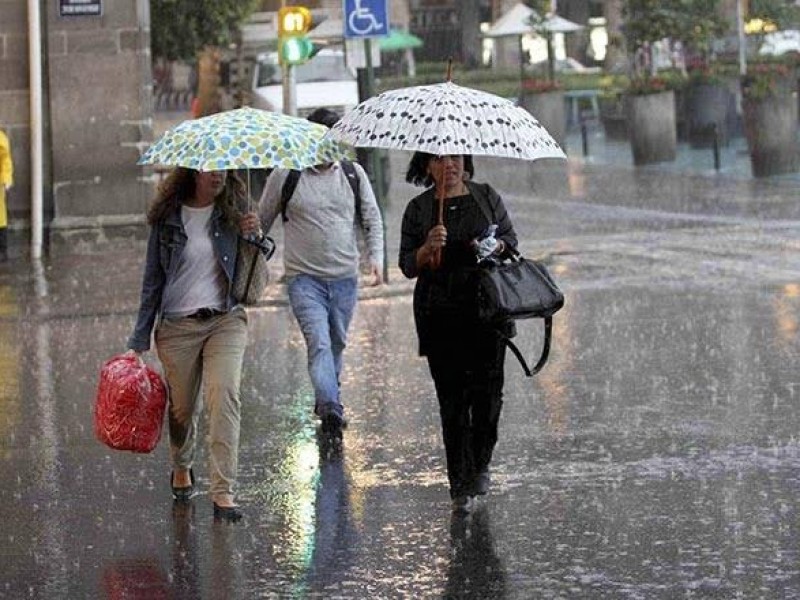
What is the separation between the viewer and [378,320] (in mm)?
15922

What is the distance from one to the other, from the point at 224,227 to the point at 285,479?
1443mm

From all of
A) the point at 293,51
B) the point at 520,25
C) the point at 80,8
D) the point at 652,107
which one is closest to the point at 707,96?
the point at 652,107

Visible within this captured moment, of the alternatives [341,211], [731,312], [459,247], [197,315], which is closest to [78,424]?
[341,211]

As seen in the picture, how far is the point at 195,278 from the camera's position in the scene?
29.0ft

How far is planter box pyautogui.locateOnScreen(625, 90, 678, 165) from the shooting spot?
1337 inches

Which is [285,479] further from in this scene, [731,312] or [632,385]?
[731,312]

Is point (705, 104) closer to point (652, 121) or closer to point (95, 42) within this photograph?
point (652, 121)

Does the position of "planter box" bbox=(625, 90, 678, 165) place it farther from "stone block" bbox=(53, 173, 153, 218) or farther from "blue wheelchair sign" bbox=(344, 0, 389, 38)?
"blue wheelchair sign" bbox=(344, 0, 389, 38)

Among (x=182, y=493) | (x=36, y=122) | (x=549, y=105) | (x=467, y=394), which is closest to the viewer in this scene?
(x=467, y=394)

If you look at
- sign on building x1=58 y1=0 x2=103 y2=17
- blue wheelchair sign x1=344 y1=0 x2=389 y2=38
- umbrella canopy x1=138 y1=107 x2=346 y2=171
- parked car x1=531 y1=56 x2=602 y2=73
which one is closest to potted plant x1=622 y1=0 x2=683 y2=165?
sign on building x1=58 y1=0 x2=103 y2=17

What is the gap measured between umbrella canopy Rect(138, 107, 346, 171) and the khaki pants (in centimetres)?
72

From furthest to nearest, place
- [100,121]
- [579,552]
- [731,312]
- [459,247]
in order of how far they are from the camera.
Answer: [100,121] → [731,312] → [459,247] → [579,552]

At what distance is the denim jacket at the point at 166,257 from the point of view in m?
8.84

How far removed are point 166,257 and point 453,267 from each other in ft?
4.07
